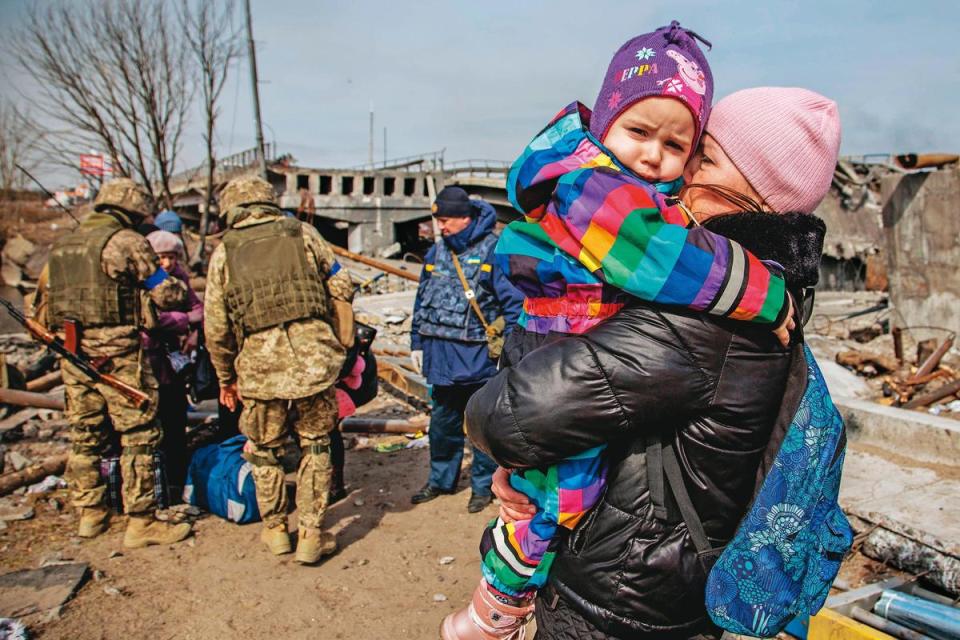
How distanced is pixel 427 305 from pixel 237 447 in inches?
69.8

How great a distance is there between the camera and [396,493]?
5074mm

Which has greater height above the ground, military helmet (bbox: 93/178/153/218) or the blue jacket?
military helmet (bbox: 93/178/153/218)

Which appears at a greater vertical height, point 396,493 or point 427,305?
point 427,305

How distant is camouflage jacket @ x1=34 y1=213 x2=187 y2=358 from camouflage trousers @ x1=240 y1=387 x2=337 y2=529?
102cm

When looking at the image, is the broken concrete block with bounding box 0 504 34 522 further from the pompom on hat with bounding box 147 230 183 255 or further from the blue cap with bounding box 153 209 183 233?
the blue cap with bounding box 153 209 183 233

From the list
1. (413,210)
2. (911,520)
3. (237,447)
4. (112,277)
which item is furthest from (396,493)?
(413,210)

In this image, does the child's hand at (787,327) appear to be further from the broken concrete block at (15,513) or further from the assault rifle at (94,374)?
the broken concrete block at (15,513)

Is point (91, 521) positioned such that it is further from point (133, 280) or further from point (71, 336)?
point (133, 280)

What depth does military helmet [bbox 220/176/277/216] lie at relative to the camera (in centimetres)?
386

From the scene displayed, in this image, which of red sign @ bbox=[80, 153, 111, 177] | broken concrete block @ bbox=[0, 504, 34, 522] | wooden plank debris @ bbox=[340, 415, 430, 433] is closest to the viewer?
broken concrete block @ bbox=[0, 504, 34, 522]


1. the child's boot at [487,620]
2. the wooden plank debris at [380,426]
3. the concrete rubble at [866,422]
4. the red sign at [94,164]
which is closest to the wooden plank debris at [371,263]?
the concrete rubble at [866,422]

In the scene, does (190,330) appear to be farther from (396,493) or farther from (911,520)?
(911,520)

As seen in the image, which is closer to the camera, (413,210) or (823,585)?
(823,585)

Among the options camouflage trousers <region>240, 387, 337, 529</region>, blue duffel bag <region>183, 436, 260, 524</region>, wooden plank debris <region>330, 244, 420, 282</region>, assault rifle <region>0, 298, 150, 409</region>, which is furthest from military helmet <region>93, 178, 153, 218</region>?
wooden plank debris <region>330, 244, 420, 282</region>
